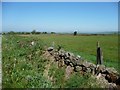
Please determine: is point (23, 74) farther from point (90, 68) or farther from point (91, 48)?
point (91, 48)

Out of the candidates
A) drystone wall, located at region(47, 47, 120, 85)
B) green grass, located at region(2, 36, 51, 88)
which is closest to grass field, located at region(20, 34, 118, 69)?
drystone wall, located at region(47, 47, 120, 85)

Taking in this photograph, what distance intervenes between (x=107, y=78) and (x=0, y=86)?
4.08 metres

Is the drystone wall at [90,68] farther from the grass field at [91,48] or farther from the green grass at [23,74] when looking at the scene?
the grass field at [91,48]

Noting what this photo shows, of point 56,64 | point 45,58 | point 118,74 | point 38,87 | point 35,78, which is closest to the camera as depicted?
point 38,87

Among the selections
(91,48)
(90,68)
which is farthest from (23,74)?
(91,48)

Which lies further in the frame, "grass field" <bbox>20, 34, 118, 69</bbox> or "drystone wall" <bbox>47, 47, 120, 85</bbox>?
"grass field" <bbox>20, 34, 118, 69</bbox>

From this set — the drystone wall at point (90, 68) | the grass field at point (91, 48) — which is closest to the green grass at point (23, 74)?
the drystone wall at point (90, 68)

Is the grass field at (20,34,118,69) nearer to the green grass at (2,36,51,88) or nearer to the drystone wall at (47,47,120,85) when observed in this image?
the drystone wall at (47,47,120,85)

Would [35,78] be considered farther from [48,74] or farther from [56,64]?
[56,64]

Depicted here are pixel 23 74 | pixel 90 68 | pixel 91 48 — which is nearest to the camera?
pixel 23 74

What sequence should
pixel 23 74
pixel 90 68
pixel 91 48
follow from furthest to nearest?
pixel 91 48, pixel 90 68, pixel 23 74

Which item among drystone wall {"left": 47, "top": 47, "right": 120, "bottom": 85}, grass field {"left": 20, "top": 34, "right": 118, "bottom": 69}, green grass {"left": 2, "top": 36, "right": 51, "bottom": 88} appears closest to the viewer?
green grass {"left": 2, "top": 36, "right": 51, "bottom": 88}

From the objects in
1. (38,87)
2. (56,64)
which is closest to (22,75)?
(38,87)

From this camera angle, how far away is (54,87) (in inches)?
368
